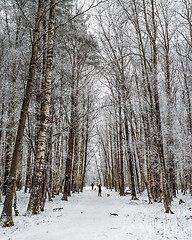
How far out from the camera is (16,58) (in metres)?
10.5

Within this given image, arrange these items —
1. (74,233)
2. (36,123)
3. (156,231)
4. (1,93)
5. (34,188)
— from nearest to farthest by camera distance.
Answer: (74,233)
(156,231)
(34,188)
(36,123)
(1,93)

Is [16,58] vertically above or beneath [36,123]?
above

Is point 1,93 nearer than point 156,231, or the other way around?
point 156,231

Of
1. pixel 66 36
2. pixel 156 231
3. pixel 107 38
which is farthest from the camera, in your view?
pixel 107 38

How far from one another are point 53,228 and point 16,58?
29.3ft

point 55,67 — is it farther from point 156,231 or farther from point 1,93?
point 156,231

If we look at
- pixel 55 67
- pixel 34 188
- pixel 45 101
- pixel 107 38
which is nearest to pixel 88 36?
pixel 107 38

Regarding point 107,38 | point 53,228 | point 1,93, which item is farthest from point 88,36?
point 53,228

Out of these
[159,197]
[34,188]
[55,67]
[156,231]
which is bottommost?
[159,197]

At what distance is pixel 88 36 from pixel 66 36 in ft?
6.72

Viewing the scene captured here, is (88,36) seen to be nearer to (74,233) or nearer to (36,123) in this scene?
(36,123)

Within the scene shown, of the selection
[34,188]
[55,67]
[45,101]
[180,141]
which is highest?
[55,67]

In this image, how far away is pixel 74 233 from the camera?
4.58 metres

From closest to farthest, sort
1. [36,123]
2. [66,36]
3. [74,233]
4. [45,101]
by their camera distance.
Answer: [74,233] → [45,101] → [36,123] → [66,36]
